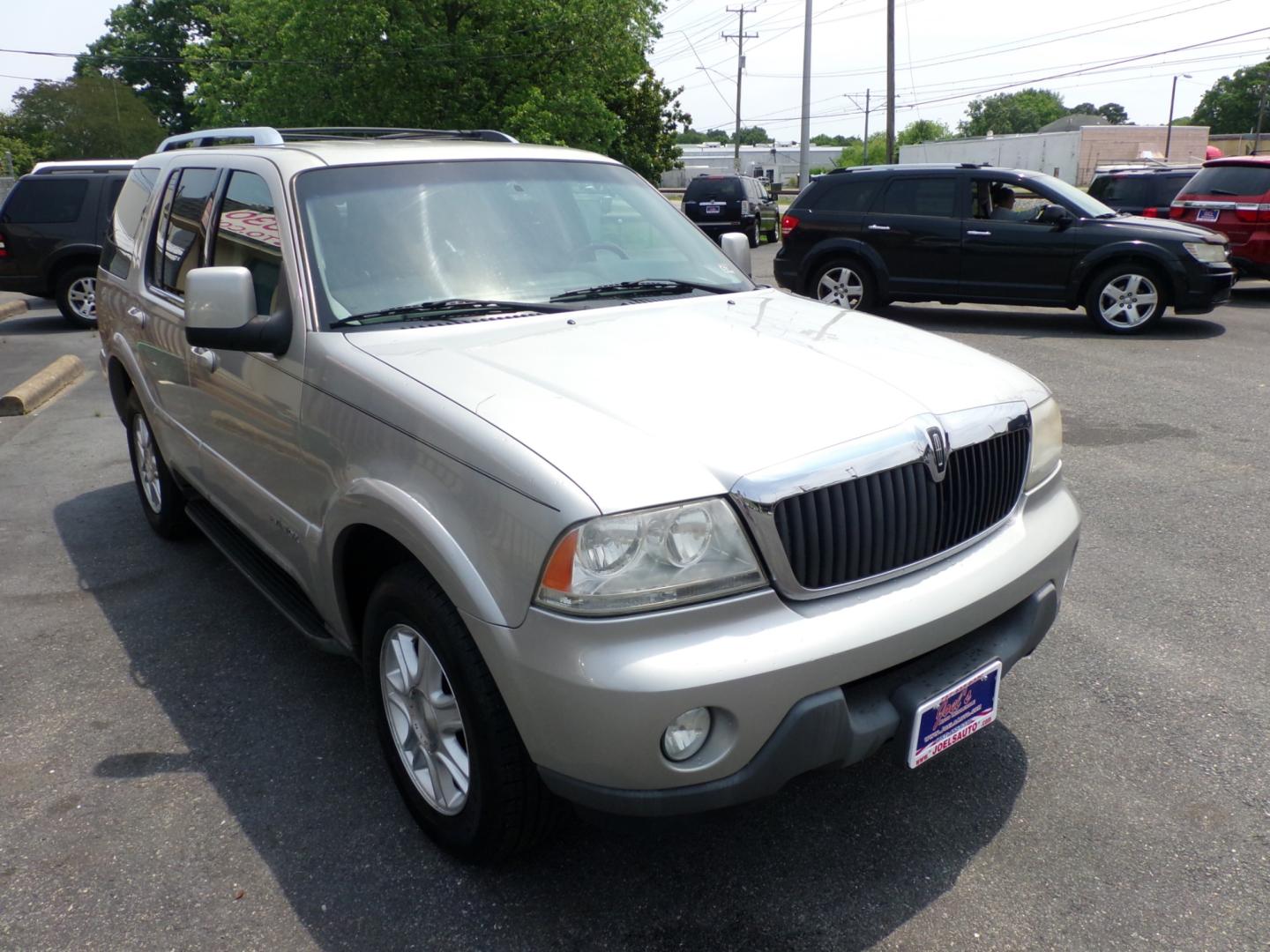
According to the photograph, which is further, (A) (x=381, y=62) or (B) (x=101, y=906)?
(A) (x=381, y=62)

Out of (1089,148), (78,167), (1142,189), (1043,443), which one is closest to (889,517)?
(1043,443)

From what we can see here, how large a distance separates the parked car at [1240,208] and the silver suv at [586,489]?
36.2 feet

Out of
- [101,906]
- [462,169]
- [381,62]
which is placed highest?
[381,62]

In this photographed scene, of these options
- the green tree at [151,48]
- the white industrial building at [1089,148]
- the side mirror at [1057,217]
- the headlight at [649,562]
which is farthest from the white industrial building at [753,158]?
the headlight at [649,562]

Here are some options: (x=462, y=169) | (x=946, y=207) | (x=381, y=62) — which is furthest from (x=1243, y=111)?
(x=462, y=169)

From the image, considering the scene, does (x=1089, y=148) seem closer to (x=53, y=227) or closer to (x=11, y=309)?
(x=11, y=309)

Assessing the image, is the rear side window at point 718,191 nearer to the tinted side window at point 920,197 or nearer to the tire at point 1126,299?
the tinted side window at point 920,197

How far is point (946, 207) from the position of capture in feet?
37.7

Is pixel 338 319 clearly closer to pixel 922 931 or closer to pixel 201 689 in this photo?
pixel 201 689

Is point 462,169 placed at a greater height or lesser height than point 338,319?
greater

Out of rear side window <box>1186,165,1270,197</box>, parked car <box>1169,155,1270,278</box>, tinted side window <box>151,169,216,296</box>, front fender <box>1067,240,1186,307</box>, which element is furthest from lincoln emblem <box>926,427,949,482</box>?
rear side window <box>1186,165,1270,197</box>

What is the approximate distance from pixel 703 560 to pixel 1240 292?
14701mm

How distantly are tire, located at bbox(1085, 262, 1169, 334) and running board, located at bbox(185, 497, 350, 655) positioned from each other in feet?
30.5

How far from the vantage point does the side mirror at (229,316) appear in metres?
3.07
